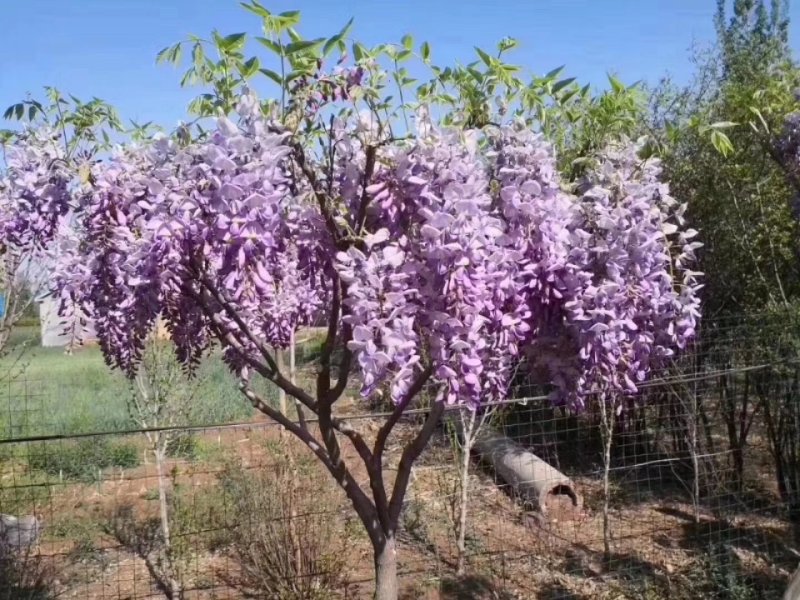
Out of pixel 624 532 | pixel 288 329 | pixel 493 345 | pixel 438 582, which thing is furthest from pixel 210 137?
pixel 624 532

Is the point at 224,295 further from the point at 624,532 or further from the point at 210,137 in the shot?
the point at 624,532

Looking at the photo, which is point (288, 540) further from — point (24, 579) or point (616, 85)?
point (616, 85)

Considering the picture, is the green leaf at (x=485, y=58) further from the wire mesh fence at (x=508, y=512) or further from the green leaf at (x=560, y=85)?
the wire mesh fence at (x=508, y=512)

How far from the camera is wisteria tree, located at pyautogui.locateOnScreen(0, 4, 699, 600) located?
167 cm

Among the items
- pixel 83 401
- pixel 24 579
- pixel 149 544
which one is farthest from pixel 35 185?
pixel 83 401

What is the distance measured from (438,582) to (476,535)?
2.44ft

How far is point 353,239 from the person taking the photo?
1811mm

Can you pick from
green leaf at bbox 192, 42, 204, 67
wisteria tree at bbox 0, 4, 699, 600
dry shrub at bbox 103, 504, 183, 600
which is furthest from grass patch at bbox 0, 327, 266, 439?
green leaf at bbox 192, 42, 204, 67

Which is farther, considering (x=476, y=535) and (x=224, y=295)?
(x=476, y=535)

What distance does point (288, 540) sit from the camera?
410 centimetres

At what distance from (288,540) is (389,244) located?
2781mm

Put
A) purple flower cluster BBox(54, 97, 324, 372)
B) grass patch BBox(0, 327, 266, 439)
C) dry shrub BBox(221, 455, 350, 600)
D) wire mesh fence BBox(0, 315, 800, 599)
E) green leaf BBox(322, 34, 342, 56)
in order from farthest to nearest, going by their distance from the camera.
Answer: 1. grass patch BBox(0, 327, 266, 439)
2. wire mesh fence BBox(0, 315, 800, 599)
3. dry shrub BBox(221, 455, 350, 600)
4. green leaf BBox(322, 34, 342, 56)
5. purple flower cluster BBox(54, 97, 324, 372)

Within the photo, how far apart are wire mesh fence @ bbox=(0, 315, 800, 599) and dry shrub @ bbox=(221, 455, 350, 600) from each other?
1 centimetres

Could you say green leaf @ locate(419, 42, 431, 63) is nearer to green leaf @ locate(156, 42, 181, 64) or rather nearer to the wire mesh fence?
green leaf @ locate(156, 42, 181, 64)
